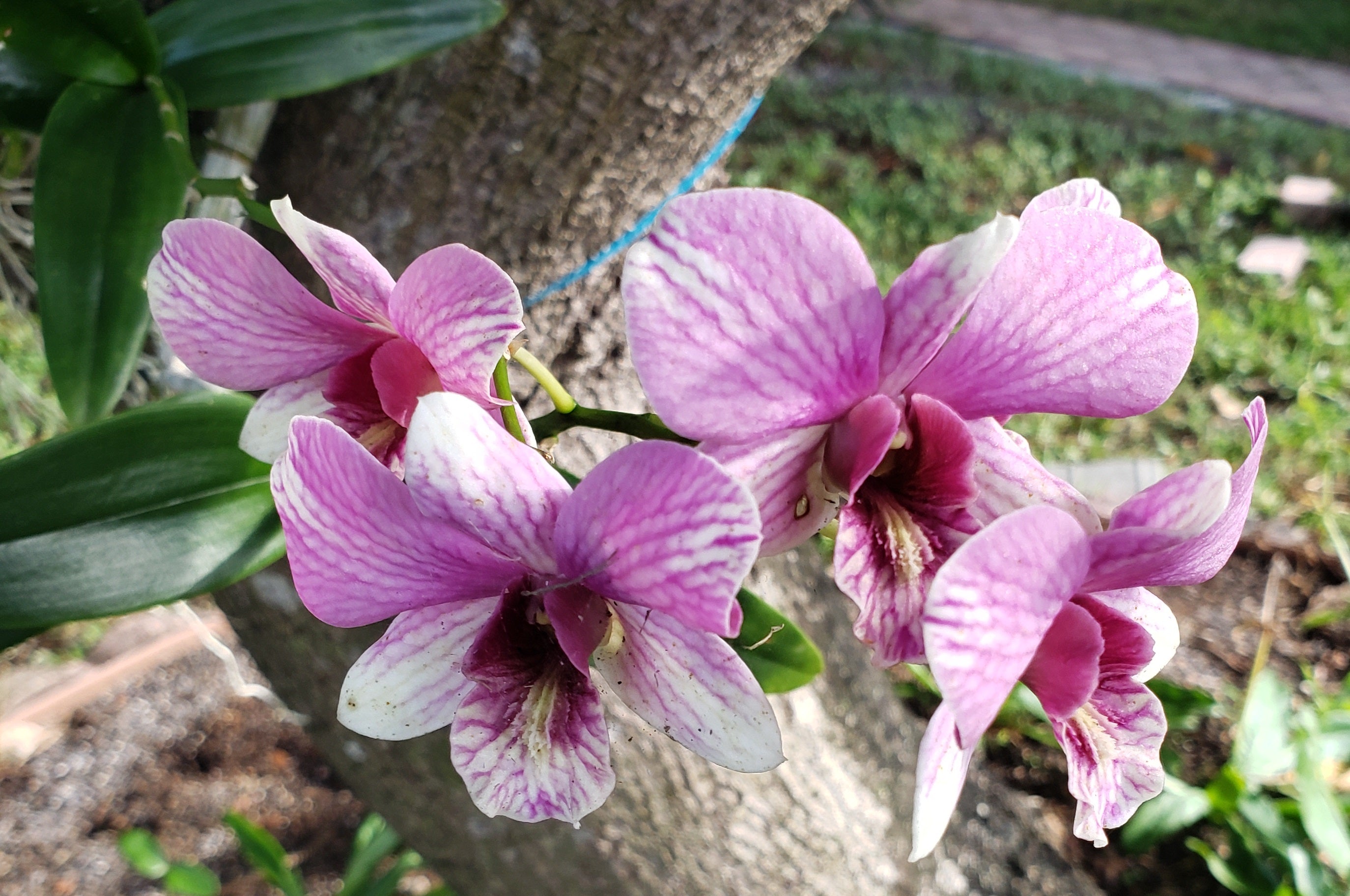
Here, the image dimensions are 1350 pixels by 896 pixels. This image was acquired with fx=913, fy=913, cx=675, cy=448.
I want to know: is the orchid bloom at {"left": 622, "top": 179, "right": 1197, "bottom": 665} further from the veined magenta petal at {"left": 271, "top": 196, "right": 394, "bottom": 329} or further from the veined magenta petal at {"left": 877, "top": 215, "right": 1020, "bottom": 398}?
the veined magenta petal at {"left": 271, "top": 196, "right": 394, "bottom": 329}

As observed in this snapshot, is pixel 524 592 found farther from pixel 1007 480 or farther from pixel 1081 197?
pixel 1081 197

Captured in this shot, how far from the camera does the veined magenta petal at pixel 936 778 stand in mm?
397

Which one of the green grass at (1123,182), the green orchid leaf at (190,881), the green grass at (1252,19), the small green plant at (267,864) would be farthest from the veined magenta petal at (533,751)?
the green grass at (1252,19)

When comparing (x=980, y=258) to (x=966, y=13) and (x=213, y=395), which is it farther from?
(x=966, y=13)

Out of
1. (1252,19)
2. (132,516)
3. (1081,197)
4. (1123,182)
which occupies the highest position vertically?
(1081,197)

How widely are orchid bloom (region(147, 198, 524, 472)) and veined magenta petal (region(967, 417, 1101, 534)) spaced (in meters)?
0.26

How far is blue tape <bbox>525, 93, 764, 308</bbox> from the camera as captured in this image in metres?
1.01

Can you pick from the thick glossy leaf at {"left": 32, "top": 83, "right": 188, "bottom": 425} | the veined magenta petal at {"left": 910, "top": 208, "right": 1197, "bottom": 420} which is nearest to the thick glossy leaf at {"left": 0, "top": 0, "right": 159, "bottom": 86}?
the thick glossy leaf at {"left": 32, "top": 83, "right": 188, "bottom": 425}

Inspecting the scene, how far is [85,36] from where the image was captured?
836 millimetres

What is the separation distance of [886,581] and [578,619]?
15cm

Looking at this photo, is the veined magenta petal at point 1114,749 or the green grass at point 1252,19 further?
the green grass at point 1252,19

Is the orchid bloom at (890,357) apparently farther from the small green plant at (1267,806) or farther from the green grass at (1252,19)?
the green grass at (1252,19)

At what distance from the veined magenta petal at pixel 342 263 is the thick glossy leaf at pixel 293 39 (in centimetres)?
39

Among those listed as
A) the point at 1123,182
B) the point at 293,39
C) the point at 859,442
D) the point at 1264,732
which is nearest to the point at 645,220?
the point at 293,39
